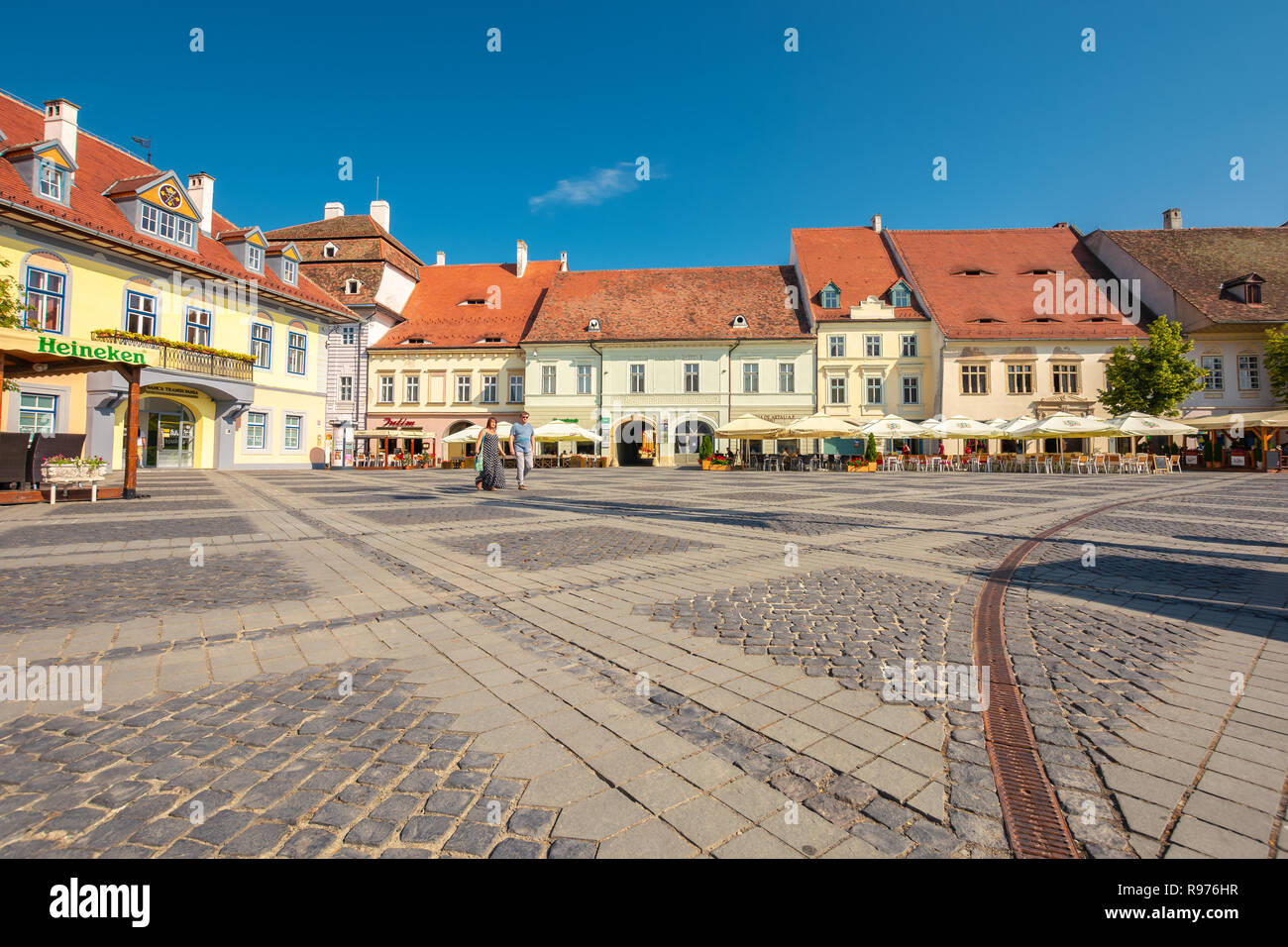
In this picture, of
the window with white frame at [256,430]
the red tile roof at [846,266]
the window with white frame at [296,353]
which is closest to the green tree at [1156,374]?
the red tile roof at [846,266]

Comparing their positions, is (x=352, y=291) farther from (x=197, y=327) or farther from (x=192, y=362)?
(x=192, y=362)

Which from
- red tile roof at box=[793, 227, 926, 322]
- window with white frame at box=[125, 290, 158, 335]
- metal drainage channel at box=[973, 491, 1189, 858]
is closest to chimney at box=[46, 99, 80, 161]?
window with white frame at box=[125, 290, 158, 335]

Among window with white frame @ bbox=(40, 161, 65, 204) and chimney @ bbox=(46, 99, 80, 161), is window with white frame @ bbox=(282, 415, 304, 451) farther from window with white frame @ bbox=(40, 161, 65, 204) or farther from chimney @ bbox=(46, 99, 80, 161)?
chimney @ bbox=(46, 99, 80, 161)

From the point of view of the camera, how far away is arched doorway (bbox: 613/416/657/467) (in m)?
35.5

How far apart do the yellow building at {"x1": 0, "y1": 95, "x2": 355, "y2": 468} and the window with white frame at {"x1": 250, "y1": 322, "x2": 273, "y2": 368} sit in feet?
0.18

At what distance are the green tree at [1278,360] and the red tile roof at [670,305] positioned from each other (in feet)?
78.8

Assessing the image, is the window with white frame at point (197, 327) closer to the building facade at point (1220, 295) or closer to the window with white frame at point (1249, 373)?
the building facade at point (1220, 295)

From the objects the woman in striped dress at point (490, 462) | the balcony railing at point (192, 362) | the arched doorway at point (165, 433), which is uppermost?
the balcony railing at point (192, 362)

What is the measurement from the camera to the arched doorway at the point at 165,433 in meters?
23.5

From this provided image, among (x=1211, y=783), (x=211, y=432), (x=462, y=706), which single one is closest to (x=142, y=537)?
(x=462, y=706)

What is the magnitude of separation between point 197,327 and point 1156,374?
45.0 m

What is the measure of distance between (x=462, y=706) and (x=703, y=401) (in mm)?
33401
